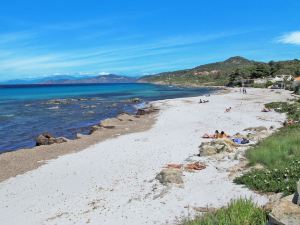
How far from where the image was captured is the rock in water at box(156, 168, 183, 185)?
636 inches

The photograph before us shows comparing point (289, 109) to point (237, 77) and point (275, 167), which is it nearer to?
point (275, 167)

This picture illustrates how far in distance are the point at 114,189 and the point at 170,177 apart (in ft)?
7.45

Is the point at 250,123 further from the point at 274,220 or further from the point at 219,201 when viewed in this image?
the point at 274,220

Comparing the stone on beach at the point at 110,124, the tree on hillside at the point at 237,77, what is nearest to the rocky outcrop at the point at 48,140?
the stone on beach at the point at 110,124

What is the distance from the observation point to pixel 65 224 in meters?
12.7

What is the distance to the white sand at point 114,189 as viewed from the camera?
44.0 feet

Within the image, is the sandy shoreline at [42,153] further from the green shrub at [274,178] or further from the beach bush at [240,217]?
the beach bush at [240,217]

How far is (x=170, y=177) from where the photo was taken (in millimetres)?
16359

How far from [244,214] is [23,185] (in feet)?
38.2

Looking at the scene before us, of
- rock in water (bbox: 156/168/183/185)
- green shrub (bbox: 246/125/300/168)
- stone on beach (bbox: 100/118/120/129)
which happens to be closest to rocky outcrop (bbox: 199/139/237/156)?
green shrub (bbox: 246/125/300/168)

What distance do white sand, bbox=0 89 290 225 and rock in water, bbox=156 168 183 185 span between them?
0.27 meters

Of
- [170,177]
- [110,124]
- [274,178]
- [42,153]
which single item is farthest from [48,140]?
[274,178]

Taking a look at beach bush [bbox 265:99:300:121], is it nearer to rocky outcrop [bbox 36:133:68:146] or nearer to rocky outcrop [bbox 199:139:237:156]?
rocky outcrop [bbox 199:139:237:156]

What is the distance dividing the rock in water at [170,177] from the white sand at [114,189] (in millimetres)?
268
